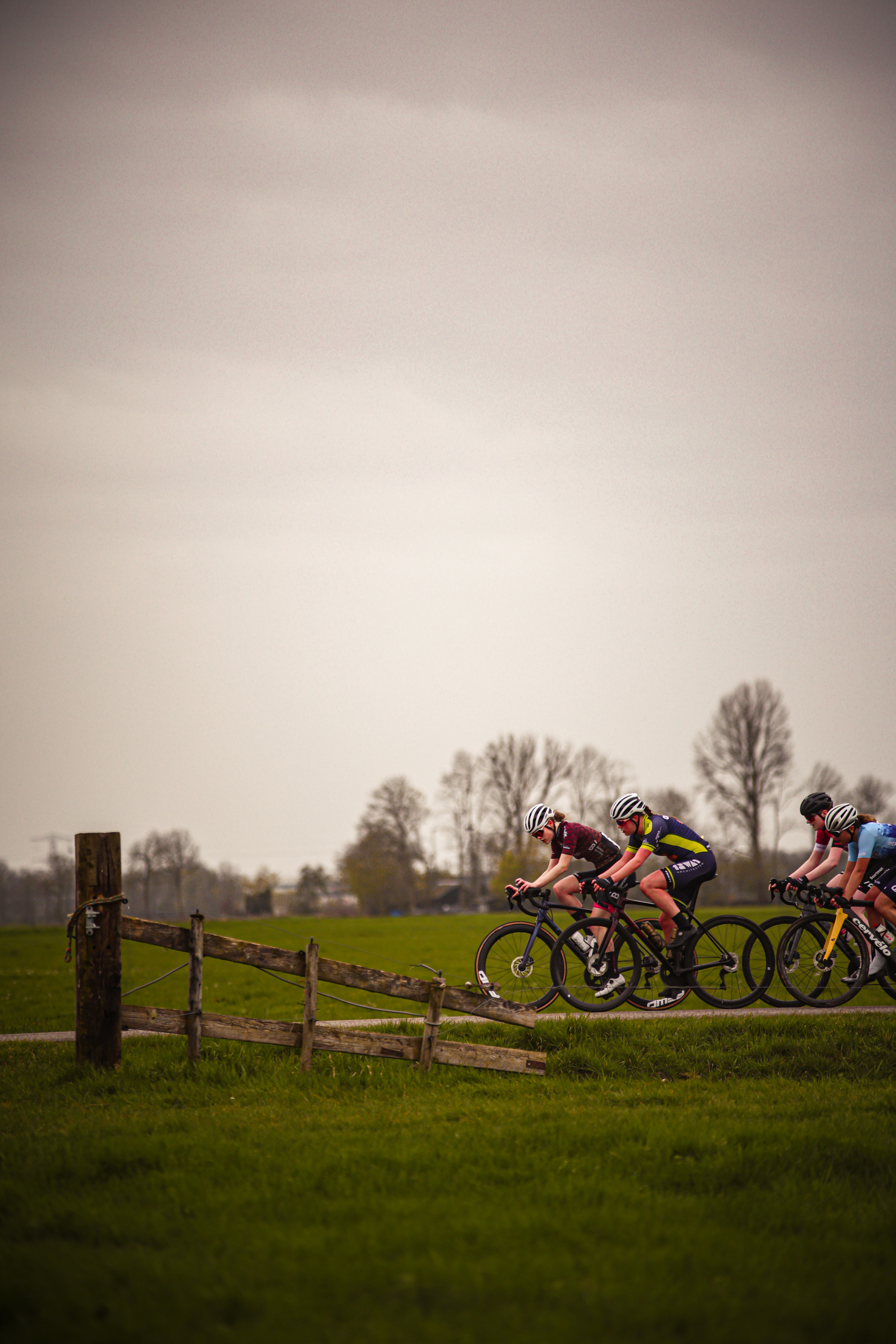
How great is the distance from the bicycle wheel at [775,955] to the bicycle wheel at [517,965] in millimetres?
2266

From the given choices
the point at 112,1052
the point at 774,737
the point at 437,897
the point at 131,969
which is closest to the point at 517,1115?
the point at 112,1052

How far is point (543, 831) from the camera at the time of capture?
10.8 meters

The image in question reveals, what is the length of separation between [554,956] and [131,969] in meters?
16.0

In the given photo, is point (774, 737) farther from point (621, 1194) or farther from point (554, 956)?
point (621, 1194)

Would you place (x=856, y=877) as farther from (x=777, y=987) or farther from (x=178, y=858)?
(x=178, y=858)

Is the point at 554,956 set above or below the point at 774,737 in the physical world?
below

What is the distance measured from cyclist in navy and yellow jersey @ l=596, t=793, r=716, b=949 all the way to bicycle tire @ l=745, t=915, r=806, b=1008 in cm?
92

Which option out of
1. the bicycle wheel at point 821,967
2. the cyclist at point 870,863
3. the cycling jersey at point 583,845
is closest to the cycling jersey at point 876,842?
the cyclist at point 870,863

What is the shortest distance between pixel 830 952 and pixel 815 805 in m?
1.65

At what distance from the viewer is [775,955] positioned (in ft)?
36.2

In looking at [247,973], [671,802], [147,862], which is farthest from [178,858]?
[247,973]

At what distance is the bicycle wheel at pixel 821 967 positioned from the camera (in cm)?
1088

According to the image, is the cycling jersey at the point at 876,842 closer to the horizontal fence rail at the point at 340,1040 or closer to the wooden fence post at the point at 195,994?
the horizontal fence rail at the point at 340,1040

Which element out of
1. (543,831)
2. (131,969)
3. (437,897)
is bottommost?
(437,897)
